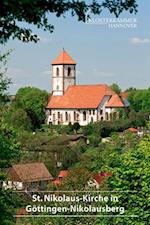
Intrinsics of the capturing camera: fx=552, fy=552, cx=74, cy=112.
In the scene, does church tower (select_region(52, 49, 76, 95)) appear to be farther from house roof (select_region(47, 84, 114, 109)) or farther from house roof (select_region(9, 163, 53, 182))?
house roof (select_region(9, 163, 53, 182))

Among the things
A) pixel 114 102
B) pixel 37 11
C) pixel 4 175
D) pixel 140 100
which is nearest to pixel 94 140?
pixel 114 102

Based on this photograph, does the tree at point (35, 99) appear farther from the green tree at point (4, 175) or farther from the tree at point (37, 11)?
the tree at point (37, 11)

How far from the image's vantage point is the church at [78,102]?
59.5 metres

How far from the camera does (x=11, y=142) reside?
27.9ft

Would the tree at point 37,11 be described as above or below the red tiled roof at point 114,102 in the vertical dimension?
above

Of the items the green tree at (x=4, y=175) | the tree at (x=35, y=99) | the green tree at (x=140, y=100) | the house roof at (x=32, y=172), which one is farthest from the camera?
the green tree at (x=140, y=100)

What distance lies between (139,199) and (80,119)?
2045 inches

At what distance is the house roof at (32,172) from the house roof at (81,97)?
32.4 m

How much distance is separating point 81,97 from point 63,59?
716cm

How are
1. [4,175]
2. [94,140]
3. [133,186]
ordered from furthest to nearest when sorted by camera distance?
[94,140] < [133,186] < [4,175]

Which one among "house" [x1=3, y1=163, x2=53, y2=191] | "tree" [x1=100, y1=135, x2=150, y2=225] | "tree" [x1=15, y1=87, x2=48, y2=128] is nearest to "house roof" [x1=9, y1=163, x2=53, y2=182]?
"house" [x1=3, y1=163, x2=53, y2=191]

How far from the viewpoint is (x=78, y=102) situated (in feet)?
199

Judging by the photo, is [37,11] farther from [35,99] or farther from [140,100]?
[140,100]

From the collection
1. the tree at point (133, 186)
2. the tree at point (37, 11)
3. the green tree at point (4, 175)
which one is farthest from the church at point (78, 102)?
the tree at point (37, 11)
